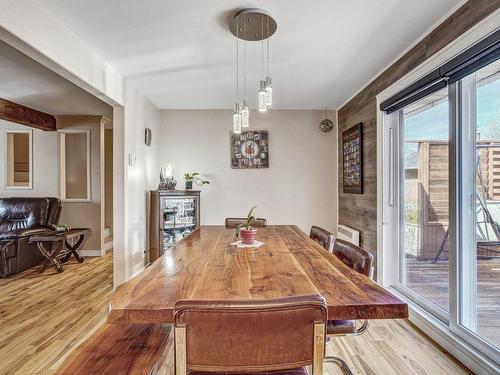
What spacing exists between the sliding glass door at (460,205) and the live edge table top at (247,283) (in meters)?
1.13

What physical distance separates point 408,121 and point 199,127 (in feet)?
9.67

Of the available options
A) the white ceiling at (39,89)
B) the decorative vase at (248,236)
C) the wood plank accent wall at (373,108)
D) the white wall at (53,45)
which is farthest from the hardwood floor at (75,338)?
the white ceiling at (39,89)

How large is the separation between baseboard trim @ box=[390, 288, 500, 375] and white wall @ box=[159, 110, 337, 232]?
2203 millimetres

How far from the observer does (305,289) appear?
3.72 feet

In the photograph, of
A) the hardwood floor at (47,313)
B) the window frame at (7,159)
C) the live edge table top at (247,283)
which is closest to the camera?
the live edge table top at (247,283)

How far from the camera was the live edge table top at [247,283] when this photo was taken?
979 millimetres

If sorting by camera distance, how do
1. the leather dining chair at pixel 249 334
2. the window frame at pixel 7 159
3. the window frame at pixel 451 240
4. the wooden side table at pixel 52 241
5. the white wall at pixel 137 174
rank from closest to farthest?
the leather dining chair at pixel 249 334 < the window frame at pixel 451 240 < the white wall at pixel 137 174 < the wooden side table at pixel 52 241 < the window frame at pixel 7 159

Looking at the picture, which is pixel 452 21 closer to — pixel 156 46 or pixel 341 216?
pixel 156 46

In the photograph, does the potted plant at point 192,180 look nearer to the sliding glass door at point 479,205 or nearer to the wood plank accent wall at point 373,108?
the wood plank accent wall at point 373,108

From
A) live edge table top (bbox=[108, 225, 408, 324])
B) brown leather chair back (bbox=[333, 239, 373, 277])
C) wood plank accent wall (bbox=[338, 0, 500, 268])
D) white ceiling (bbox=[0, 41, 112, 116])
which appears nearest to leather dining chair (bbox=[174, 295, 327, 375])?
live edge table top (bbox=[108, 225, 408, 324])

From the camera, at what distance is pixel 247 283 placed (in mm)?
1204

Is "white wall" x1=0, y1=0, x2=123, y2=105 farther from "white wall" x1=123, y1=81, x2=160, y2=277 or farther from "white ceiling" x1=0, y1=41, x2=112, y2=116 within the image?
"white ceiling" x1=0, y1=41, x2=112, y2=116

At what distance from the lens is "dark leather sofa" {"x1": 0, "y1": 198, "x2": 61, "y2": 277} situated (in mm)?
3697

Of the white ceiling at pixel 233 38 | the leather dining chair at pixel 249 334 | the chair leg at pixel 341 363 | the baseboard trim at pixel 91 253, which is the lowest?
the chair leg at pixel 341 363
